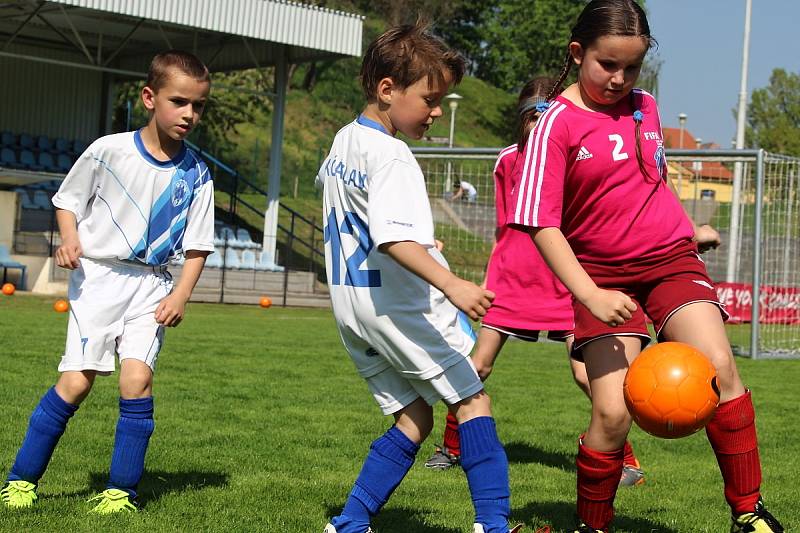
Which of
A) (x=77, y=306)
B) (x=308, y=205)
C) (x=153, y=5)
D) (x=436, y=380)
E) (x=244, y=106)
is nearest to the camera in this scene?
(x=436, y=380)

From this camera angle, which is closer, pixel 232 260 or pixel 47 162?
pixel 232 260

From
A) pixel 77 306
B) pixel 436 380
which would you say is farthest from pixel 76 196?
pixel 436 380

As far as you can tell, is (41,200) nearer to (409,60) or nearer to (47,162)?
(47,162)

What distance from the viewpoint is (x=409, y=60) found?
3803 millimetres

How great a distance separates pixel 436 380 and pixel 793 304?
1520 cm

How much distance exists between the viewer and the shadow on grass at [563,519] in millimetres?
4648

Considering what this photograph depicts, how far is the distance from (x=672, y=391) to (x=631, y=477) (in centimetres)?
218

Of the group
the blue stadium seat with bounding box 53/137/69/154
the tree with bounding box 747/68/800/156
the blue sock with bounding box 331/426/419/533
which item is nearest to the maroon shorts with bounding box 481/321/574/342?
the blue sock with bounding box 331/426/419/533

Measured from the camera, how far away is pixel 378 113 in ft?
12.9

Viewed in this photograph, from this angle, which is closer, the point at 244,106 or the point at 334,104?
the point at 244,106

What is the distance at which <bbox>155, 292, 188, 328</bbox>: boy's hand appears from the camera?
4.61 metres


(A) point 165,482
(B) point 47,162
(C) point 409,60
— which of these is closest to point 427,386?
(C) point 409,60

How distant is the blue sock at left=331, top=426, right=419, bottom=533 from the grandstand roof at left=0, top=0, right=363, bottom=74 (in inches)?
808

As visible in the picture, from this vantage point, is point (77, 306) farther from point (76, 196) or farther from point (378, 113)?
point (378, 113)
